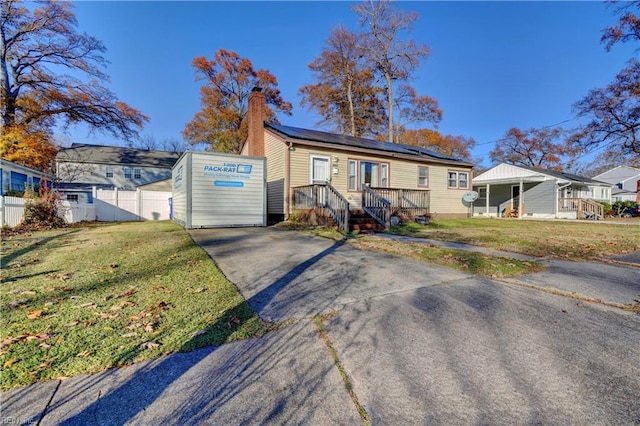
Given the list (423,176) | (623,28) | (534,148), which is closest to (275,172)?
(423,176)


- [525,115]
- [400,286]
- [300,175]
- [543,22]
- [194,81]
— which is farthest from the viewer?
[525,115]

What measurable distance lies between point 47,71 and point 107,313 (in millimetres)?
24670

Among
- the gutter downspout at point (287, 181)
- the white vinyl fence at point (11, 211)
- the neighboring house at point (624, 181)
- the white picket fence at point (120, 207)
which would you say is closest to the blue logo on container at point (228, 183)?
the gutter downspout at point (287, 181)

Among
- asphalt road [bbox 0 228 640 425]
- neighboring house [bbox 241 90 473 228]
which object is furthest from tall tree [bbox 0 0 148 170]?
asphalt road [bbox 0 228 640 425]

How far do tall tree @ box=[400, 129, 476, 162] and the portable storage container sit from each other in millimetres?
26419

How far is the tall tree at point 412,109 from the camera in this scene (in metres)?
28.0

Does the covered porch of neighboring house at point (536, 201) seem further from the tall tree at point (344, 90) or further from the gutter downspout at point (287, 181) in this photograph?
the gutter downspout at point (287, 181)

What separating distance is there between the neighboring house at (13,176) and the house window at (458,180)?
2071 centimetres

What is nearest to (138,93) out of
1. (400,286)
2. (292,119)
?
(292,119)

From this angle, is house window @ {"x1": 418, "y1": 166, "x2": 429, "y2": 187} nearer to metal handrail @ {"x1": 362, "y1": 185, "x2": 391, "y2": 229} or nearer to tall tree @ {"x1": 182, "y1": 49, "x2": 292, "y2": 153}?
metal handrail @ {"x1": 362, "y1": 185, "x2": 391, "y2": 229}

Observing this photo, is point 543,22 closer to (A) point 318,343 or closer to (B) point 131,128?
(A) point 318,343

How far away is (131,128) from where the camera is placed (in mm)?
21953

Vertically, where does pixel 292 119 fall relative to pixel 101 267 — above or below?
above

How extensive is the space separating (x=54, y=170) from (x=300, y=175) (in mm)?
17813
